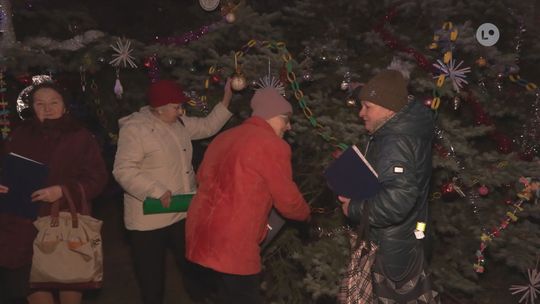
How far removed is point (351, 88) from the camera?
4.50m

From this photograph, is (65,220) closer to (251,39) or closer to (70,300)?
(70,300)

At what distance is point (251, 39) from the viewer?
496 centimetres

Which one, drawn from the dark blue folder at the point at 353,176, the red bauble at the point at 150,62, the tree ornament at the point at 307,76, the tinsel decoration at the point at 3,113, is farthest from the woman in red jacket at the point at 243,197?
the tinsel decoration at the point at 3,113

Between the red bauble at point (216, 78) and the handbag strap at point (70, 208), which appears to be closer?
the handbag strap at point (70, 208)

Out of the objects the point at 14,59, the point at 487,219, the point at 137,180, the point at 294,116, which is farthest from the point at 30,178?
the point at 487,219

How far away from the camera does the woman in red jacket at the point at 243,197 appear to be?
11.0ft

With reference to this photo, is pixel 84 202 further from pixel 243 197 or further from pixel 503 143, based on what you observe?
pixel 503 143

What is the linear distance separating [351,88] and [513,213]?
168 centimetres

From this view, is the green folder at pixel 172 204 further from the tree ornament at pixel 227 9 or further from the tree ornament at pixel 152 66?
the tree ornament at pixel 227 9

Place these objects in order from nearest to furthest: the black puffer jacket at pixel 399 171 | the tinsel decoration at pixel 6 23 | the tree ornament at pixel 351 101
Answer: the black puffer jacket at pixel 399 171 < the tree ornament at pixel 351 101 < the tinsel decoration at pixel 6 23

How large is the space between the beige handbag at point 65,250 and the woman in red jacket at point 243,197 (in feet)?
3.36

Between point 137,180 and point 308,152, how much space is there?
1.71m

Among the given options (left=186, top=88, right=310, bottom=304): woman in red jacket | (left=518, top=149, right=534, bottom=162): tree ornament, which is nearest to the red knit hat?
(left=186, top=88, right=310, bottom=304): woman in red jacket

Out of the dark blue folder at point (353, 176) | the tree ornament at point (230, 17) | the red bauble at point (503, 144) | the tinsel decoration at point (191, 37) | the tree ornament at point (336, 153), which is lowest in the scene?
the red bauble at point (503, 144)
